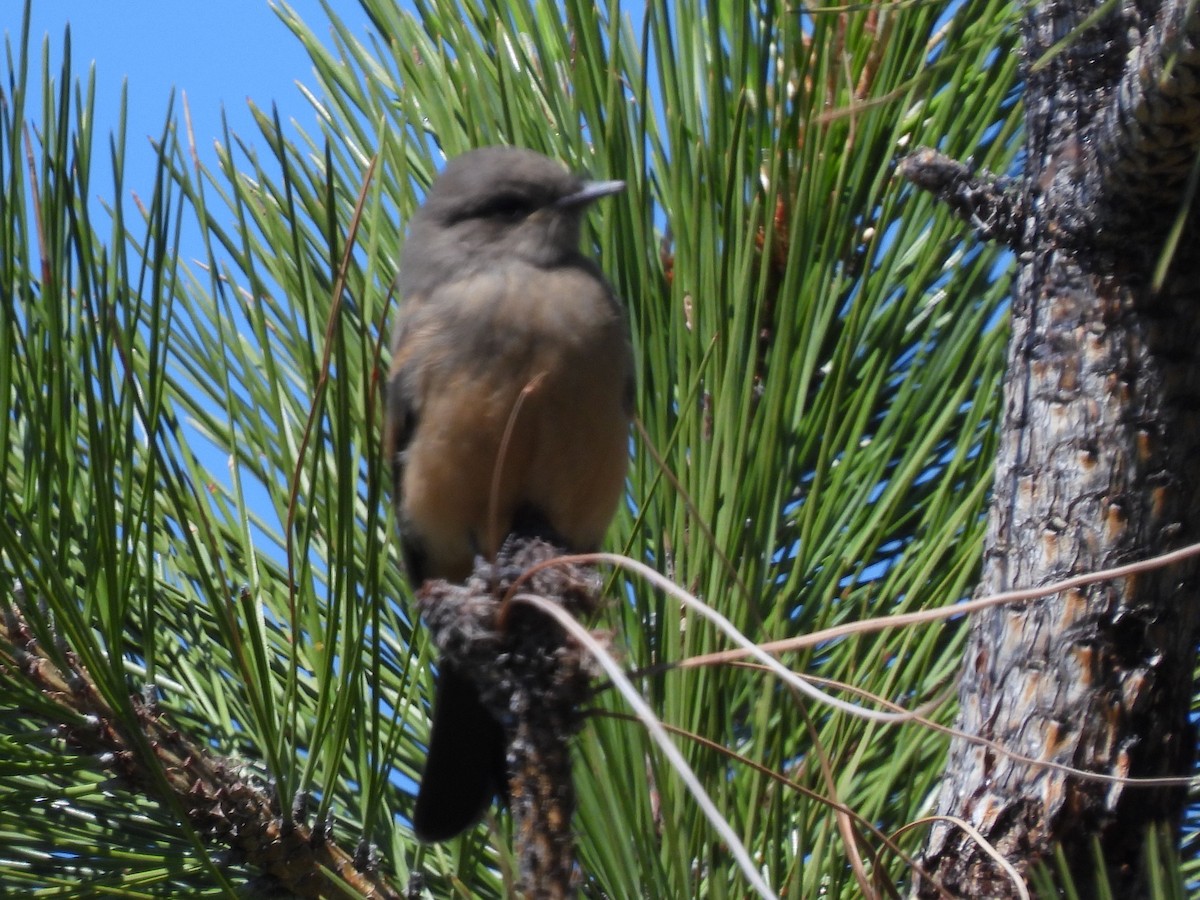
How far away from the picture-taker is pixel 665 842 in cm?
176

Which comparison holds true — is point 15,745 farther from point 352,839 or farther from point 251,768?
point 352,839

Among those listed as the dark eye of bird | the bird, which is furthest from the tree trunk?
the dark eye of bird

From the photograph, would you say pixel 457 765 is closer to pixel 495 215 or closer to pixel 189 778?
pixel 189 778

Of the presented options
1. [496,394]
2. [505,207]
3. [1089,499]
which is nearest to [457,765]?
[496,394]

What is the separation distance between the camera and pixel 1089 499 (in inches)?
56.8

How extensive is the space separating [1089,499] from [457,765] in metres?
0.96

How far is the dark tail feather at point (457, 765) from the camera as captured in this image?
191 centimetres

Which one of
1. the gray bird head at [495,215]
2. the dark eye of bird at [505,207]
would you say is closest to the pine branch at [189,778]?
the gray bird head at [495,215]

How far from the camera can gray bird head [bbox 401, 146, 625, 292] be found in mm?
2398

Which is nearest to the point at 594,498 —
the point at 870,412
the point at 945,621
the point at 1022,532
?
the point at 870,412

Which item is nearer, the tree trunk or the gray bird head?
the tree trunk

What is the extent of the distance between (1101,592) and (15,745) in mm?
1214

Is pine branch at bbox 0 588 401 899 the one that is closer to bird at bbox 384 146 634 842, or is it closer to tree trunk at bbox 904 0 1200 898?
bird at bbox 384 146 634 842

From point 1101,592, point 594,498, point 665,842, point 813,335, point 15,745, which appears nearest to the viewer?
point 1101,592
